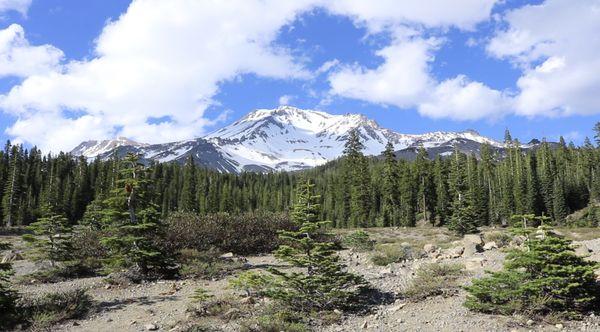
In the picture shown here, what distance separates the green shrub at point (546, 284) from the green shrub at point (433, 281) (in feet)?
6.83

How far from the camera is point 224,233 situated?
27953 millimetres

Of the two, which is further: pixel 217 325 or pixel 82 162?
pixel 82 162

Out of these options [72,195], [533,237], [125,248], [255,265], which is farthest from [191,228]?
[72,195]

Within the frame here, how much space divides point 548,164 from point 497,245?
91858 mm

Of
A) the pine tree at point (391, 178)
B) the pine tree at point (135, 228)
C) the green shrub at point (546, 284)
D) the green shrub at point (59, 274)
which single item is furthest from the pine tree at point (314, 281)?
the pine tree at point (391, 178)

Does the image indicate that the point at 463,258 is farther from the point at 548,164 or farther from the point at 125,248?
the point at 548,164

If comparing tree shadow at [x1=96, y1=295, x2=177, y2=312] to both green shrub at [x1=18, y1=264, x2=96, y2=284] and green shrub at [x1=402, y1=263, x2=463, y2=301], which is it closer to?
green shrub at [x1=18, y1=264, x2=96, y2=284]

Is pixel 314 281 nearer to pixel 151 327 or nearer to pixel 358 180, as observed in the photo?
pixel 151 327

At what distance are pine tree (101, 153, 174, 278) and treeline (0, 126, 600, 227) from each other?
27.1 metres

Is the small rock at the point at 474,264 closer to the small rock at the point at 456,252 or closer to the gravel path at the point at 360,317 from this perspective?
the gravel path at the point at 360,317

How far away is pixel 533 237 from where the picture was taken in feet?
43.2

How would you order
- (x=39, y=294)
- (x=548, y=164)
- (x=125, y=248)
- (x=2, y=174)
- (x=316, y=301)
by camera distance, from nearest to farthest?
(x=316, y=301), (x=39, y=294), (x=125, y=248), (x=2, y=174), (x=548, y=164)

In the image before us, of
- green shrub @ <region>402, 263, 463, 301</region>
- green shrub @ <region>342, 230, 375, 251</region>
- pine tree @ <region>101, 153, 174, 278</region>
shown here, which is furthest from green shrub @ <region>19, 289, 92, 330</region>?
green shrub @ <region>342, 230, 375, 251</region>

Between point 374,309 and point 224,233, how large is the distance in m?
15.4
